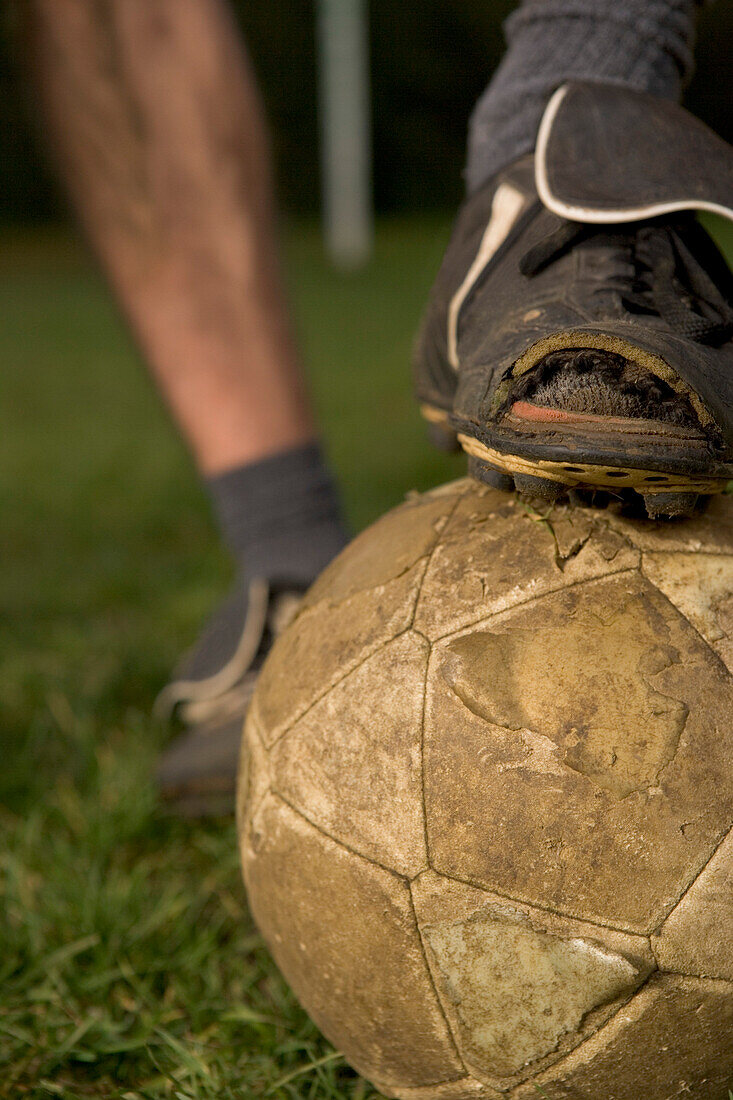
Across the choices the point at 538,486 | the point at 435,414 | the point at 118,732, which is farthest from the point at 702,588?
the point at 118,732

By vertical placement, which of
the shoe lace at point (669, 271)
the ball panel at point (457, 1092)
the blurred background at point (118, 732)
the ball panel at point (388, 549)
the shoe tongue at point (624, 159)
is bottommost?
the blurred background at point (118, 732)

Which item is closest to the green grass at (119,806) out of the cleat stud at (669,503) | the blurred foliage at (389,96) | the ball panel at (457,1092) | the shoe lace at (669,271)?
the ball panel at (457,1092)

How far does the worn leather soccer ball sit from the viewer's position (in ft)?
4.75

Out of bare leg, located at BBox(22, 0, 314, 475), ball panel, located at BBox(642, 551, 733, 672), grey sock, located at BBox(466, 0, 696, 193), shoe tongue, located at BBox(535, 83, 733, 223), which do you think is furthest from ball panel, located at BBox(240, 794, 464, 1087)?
bare leg, located at BBox(22, 0, 314, 475)

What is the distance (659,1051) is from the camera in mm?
1467

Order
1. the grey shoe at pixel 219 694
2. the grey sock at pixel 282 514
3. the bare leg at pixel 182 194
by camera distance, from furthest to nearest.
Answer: the bare leg at pixel 182 194, the grey sock at pixel 282 514, the grey shoe at pixel 219 694

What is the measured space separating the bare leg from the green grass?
394mm

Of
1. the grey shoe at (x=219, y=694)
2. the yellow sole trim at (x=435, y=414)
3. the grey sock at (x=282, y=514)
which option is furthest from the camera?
the grey sock at (x=282, y=514)

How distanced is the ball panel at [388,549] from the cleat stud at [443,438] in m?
0.16

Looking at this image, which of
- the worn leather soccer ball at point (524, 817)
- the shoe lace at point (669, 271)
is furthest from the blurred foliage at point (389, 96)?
the worn leather soccer ball at point (524, 817)

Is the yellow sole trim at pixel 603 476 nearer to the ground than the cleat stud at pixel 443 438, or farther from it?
farther from it

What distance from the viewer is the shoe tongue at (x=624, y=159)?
Answer: 1.71 m

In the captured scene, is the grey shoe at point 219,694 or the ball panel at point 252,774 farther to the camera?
the grey shoe at point 219,694

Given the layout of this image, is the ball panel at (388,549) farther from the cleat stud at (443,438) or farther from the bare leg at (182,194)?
the bare leg at (182,194)
